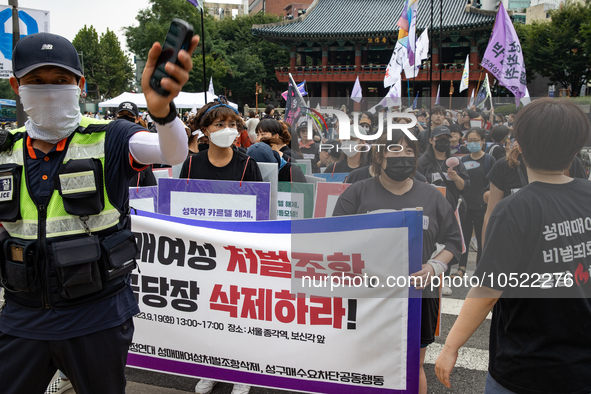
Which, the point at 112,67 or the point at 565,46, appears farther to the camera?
the point at 112,67

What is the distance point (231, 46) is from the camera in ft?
199

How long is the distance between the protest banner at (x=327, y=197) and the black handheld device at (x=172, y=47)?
1.74 metres

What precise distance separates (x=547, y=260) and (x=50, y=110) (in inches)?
76.2

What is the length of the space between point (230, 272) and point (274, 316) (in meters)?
0.38

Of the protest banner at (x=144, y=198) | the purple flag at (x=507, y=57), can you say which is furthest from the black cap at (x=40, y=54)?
the purple flag at (x=507, y=57)

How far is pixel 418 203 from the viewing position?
105 inches

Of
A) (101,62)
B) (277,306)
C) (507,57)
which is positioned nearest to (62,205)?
(277,306)

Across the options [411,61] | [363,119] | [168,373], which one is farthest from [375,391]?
[411,61]

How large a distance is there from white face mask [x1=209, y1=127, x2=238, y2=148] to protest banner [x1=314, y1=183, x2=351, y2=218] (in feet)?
3.41

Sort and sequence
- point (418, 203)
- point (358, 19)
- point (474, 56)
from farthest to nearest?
point (358, 19)
point (474, 56)
point (418, 203)

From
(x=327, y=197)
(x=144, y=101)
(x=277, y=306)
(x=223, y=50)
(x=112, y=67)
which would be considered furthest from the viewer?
(x=112, y=67)

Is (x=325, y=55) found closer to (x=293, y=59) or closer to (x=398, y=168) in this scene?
(x=293, y=59)

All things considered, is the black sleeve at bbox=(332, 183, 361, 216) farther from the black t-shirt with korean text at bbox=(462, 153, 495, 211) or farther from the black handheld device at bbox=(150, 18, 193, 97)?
the black t-shirt with korean text at bbox=(462, 153, 495, 211)

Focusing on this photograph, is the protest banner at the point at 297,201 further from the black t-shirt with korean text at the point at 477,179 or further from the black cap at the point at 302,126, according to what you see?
the black t-shirt with korean text at the point at 477,179
